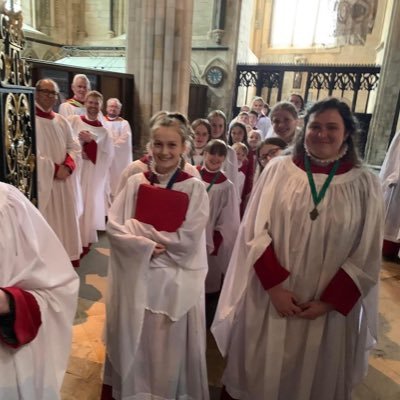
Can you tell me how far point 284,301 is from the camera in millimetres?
1889

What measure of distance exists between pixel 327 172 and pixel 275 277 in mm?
606

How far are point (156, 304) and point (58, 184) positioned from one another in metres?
2.15

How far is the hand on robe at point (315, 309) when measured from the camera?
187 centimetres

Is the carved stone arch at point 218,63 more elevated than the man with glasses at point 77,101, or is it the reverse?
the carved stone arch at point 218,63

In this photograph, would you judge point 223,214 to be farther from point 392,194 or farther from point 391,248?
point 391,248

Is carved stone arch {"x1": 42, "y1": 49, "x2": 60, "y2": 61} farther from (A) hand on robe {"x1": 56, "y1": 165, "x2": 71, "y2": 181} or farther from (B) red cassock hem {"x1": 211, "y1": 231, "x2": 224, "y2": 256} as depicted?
(B) red cassock hem {"x1": 211, "y1": 231, "x2": 224, "y2": 256}

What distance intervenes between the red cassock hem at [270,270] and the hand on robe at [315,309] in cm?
19

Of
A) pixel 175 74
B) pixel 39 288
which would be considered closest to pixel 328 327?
pixel 39 288

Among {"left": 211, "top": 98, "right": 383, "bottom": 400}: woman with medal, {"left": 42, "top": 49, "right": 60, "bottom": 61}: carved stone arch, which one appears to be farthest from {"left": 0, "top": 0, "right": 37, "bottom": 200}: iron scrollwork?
{"left": 42, "top": 49, "right": 60, "bottom": 61}: carved stone arch

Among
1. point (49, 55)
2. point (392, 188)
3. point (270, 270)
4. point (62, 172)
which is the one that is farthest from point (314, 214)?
point (49, 55)

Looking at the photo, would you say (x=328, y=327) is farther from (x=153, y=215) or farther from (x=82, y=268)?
(x=82, y=268)

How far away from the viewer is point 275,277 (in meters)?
1.90

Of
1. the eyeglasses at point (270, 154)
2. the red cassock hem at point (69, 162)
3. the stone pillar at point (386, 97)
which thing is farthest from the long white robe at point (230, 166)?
the stone pillar at point (386, 97)

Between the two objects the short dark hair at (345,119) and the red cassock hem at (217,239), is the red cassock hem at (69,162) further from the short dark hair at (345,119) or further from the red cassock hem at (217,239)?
the short dark hair at (345,119)
